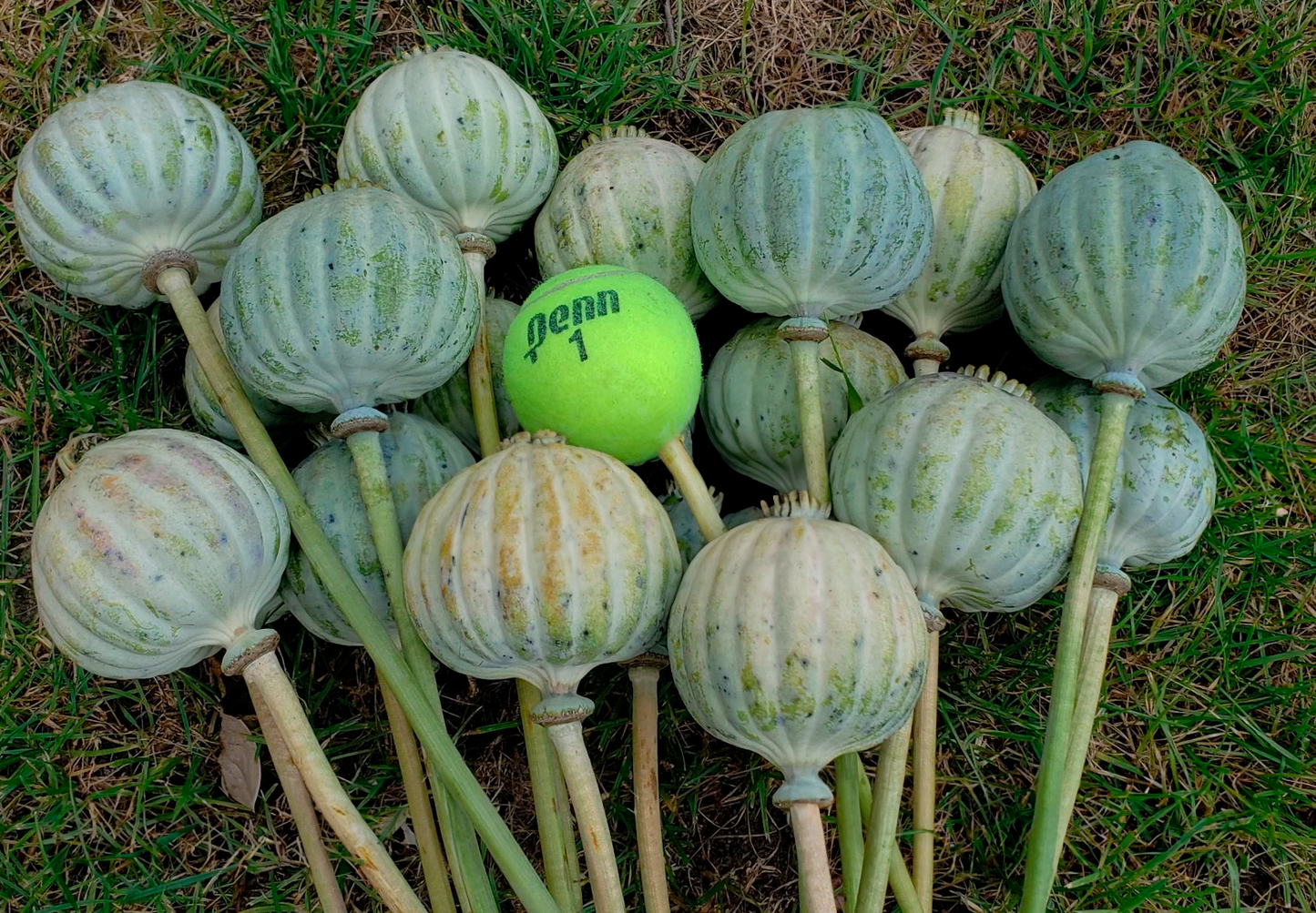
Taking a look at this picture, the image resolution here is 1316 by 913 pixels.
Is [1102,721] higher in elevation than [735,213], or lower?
lower

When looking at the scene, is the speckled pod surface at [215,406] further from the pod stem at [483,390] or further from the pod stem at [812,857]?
the pod stem at [812,857]

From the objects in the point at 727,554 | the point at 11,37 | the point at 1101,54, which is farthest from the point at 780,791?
the point at 11,37

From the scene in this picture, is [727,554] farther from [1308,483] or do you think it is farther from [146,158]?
[1308,483]

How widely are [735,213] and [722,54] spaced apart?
4.29ft

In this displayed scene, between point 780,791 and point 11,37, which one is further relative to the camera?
point 11,37

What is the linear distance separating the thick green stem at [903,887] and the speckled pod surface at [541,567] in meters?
0.82

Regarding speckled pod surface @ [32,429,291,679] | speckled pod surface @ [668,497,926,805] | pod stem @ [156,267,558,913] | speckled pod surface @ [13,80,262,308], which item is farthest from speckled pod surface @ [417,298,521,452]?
speckled pod surface @ [668,497,926,805]

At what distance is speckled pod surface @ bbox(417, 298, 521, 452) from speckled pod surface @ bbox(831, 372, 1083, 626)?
0.92m

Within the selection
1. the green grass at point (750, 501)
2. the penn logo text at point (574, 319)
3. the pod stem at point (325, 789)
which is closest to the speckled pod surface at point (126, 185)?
the green grass at point (750, 501)

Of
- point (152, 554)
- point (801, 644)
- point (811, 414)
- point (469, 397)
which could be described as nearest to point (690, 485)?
point (811, 414)

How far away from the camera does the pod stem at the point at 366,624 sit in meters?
2.42

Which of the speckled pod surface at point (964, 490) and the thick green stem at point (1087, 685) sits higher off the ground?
the speckled pod surface at point (964, 490)

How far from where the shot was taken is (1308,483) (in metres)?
3.41

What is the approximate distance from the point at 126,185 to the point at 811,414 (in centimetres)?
173
